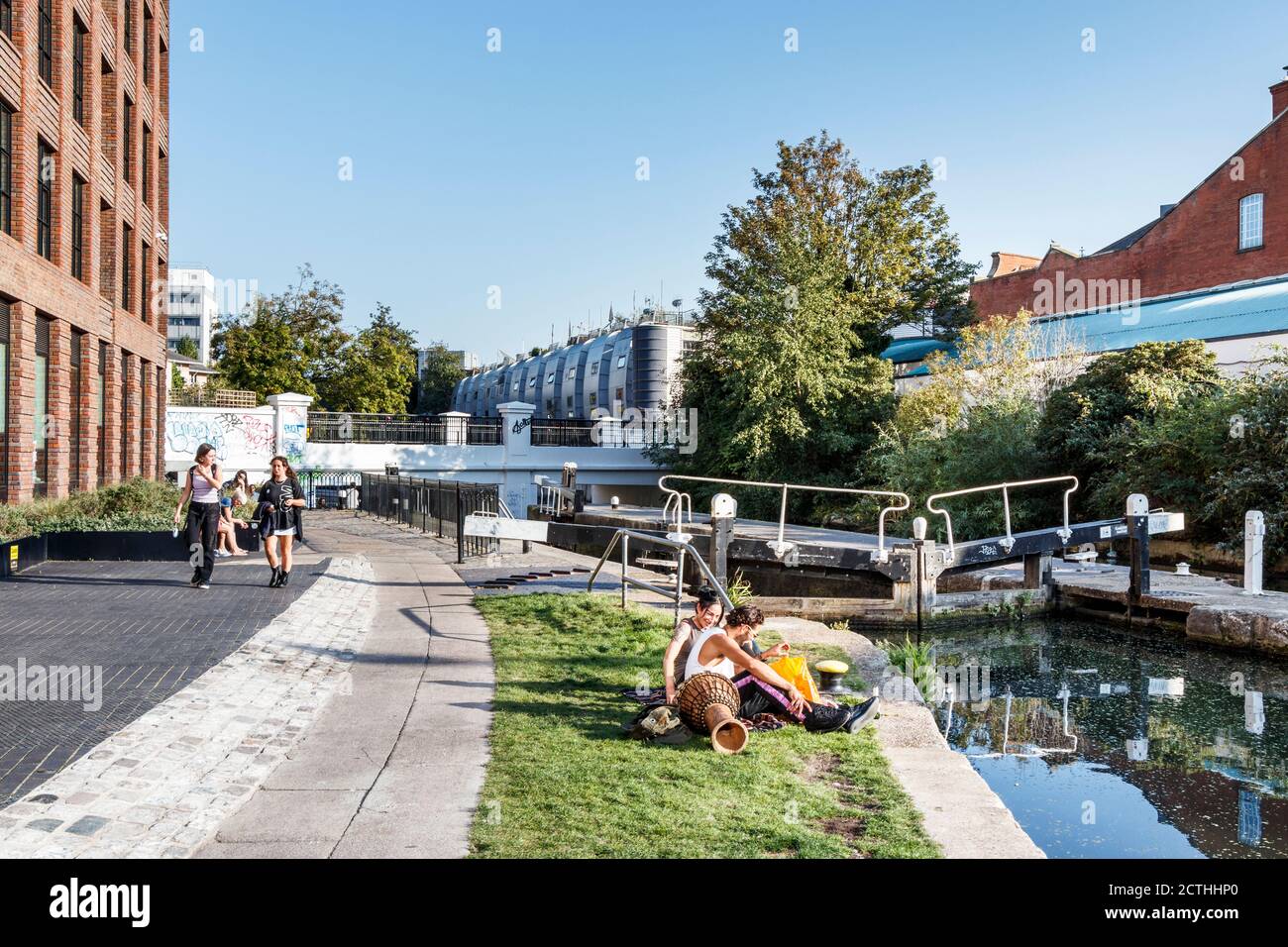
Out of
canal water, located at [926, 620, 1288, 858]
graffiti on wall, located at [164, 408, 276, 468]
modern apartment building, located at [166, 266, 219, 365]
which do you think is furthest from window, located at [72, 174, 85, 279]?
modern apartment building, located at [166, 266, 219, 365]

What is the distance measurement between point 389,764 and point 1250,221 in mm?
34925

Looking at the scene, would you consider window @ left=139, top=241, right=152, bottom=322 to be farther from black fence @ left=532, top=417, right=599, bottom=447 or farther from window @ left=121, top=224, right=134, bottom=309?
black fence @ left=532, top=417, right=599, bottom=447

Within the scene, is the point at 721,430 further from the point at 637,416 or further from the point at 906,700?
the point at 906,700

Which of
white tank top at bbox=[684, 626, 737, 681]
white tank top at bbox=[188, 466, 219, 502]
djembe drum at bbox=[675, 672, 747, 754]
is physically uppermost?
white tank top at bbox=[188, 466, 219, 502]

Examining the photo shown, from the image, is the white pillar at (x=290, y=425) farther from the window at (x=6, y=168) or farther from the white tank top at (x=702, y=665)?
the white tank top at (x=702, y=665)

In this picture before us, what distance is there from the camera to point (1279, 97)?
33.6 metres

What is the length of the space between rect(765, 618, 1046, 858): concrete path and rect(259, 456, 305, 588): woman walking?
24.8ft

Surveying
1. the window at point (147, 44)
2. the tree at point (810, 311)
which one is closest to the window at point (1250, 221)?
the tree at point (810, 311)

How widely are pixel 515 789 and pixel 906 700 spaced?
4182 millimetres

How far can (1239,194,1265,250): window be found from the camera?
31.8 m

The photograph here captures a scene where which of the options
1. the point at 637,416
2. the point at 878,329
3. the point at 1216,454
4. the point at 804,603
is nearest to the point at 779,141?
the point at 878,329

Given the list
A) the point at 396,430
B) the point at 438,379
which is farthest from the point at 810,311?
the point at 438,379

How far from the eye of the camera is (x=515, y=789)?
212 inches

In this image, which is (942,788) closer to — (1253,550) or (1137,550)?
(1137,550)
